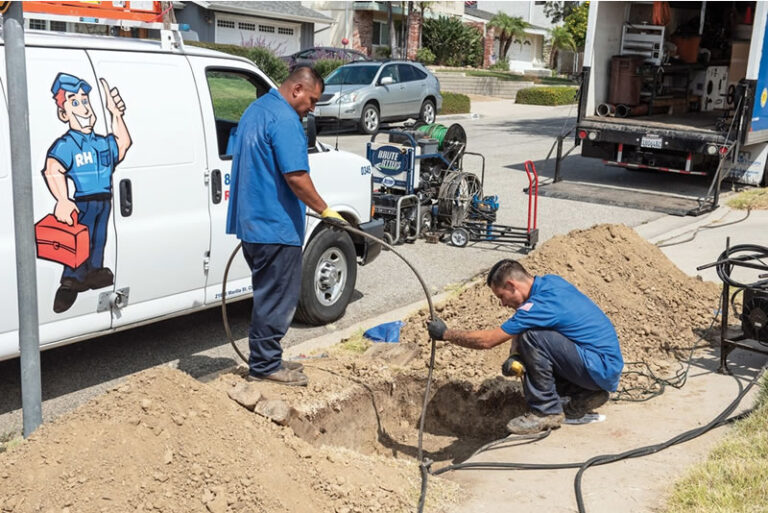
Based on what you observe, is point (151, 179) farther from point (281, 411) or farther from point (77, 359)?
point (281, 411)

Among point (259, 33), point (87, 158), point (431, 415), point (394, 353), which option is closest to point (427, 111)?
point (259, 33)

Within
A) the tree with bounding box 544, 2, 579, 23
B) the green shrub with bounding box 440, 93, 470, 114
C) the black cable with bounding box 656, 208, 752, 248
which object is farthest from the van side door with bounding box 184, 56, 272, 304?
the tree with bounding box 544, 2, 579, 23

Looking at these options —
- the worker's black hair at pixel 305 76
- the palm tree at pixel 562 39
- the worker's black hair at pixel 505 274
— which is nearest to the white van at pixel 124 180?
the worker's black hair at pixel 305 76

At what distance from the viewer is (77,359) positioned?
6637mm

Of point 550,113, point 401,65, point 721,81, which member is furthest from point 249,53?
point 721,81

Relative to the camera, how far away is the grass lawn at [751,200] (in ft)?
45.8

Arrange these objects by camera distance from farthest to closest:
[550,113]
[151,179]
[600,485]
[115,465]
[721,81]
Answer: [550,113] → [721,81] → [151,179] → [600,485] → [115,465]

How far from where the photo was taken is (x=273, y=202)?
529cm

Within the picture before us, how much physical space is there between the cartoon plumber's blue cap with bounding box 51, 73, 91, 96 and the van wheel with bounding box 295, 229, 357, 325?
7.60ft

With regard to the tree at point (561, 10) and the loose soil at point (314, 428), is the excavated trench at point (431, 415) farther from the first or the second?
the tree at point (561, 10)

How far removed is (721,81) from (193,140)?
53.7 feet

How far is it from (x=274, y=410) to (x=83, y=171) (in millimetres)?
2031

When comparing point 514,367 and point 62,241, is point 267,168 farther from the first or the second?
point 514,367

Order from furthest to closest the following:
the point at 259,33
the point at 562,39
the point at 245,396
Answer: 1. the point at 562,39
2. the point at 259,33
3. the point at 245,396
